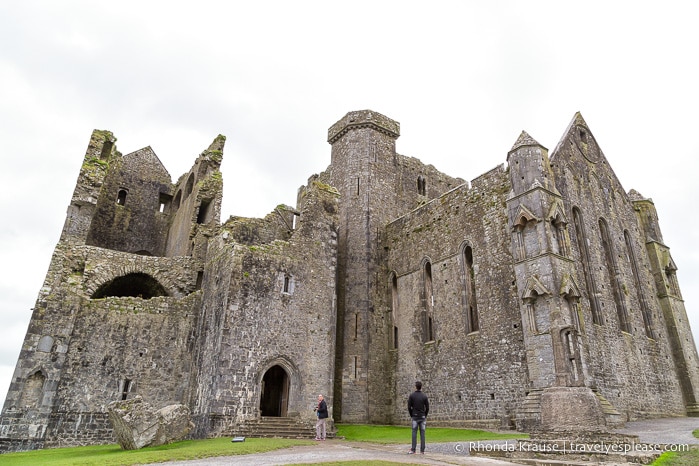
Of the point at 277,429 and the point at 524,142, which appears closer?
the point at 277,429

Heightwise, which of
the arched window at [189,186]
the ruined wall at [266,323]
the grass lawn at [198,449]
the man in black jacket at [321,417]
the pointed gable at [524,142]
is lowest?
the grass lawn at [198,449]

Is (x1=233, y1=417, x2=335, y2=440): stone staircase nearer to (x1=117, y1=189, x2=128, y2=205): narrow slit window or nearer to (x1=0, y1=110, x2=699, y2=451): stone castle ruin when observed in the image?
(x1=0, y1=110, x2=699, y2=451): stone castle ruin

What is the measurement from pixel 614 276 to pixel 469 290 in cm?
654

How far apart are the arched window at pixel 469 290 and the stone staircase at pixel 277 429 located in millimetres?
6922

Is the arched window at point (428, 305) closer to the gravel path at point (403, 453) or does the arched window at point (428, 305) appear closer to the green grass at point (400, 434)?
the green grass at point (400, 434)

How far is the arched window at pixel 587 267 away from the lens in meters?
18.5

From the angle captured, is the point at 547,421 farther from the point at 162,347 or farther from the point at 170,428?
the point at 162,347

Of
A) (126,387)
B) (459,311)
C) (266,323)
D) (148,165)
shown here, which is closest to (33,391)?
(126,387)

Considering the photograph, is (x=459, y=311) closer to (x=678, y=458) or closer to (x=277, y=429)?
(x=277, y=429)

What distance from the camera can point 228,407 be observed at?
55.6 feet

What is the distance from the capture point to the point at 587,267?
62.6ft

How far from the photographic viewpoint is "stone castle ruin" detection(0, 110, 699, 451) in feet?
55.3

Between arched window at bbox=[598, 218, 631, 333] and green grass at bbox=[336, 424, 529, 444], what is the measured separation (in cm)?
832

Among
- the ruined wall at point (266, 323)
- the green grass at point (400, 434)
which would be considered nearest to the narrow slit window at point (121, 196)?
the ruined wall at point (266, 323)
